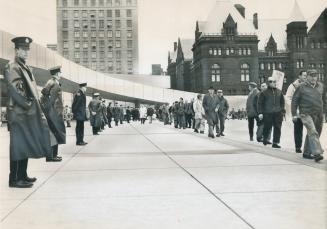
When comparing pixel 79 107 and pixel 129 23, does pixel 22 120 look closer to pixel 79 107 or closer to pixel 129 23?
pixel 79 107

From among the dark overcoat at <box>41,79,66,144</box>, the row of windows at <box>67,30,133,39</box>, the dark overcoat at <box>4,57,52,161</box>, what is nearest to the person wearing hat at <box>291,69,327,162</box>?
the dark overcoat at <box>41,79,66,144</box>

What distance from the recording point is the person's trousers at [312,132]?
30.8 feet

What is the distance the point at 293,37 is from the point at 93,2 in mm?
49508

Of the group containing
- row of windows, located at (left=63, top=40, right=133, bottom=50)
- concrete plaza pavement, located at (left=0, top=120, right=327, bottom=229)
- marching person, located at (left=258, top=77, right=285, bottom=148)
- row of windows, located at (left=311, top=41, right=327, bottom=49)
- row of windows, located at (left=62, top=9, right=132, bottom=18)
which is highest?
row of windows, located at (left=62, top=9, right=132, bottom=18)

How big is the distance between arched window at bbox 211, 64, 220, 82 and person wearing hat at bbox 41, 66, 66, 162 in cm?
7682

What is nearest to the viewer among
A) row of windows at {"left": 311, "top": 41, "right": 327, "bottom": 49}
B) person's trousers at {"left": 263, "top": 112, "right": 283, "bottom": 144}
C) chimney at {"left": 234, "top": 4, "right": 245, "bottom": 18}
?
person's trousers at {"left": 263, "top": 112, "right": 283, "bottom": 144}

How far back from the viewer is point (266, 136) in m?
13.8

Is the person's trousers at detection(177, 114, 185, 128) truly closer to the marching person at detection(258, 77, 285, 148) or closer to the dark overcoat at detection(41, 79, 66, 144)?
the marching person at detection(258, 77, 285, 148)

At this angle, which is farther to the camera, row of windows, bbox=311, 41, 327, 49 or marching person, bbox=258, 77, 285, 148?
row of windows, bbox=311, 41, 327, 49

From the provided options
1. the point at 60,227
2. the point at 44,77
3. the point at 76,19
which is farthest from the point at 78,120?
the point at 76,19

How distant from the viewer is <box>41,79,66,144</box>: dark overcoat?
10.2 meters

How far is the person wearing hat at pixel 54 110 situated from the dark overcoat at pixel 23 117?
3089 millimetres

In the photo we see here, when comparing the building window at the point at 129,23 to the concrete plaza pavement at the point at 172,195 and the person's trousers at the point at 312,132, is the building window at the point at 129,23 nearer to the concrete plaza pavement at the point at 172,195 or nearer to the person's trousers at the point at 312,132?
the concrete plaza pavement at the point at 172,195

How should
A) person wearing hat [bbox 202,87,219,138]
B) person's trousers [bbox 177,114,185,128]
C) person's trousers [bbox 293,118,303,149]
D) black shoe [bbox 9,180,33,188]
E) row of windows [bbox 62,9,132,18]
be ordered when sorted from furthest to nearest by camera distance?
row of windows [bbox 62,9,132,18] < person's trousers [bbox 177,114,185,128] < person wearing hat [bbox 202,87,219,138] < person's trousers [bbox 293,118,303,149] < black shoe [bbox 9,180,33,188]
